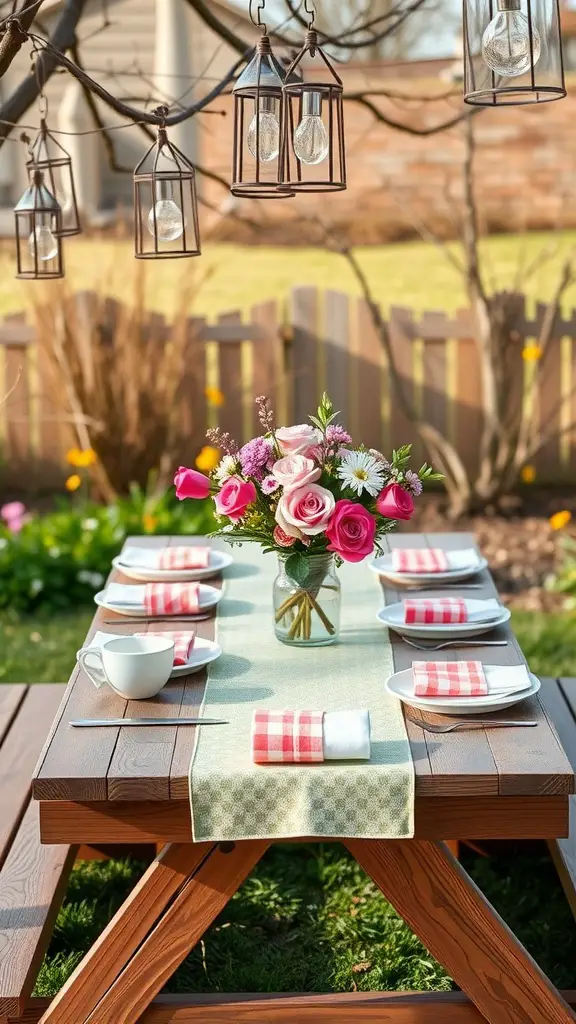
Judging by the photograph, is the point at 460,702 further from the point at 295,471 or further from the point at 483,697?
the point at 295,471

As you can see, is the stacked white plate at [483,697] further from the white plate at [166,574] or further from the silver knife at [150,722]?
the white plate at [166,574]

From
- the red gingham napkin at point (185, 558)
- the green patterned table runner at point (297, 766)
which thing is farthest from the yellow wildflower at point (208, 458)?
the green patterned table runner at point (297, 766)

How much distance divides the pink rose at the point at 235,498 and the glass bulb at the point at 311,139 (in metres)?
0.67

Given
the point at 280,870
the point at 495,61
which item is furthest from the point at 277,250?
the point at 495,61

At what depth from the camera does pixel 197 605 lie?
3.04 meters

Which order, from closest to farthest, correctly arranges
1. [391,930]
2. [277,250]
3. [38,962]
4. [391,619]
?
[38,962]
[391,619]
[391,930]
[277,250]

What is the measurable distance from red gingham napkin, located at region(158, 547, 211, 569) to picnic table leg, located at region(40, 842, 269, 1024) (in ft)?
3.97

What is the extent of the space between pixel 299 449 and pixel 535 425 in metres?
3.88

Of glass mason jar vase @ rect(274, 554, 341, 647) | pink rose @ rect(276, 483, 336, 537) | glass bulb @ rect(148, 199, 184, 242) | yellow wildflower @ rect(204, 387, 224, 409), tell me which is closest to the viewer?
pink rose @ rect(276, 483, 336, 537)

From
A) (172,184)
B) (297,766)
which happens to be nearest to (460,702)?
(297,766)

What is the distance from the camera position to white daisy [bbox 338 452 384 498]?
2.61 meters

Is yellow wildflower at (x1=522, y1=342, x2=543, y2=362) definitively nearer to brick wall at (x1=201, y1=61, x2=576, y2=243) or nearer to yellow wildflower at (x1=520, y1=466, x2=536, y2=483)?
yellow wildflower at (x1=520, y1=466, x2=536, y2=483)

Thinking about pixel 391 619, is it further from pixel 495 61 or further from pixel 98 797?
pixel 495 61

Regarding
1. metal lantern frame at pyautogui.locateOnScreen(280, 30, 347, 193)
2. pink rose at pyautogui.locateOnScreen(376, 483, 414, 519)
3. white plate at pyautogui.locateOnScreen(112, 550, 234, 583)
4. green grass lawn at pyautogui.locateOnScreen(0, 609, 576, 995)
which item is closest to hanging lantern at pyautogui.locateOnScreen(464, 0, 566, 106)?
metal lantern frame at pyautogui.locateOnScreen(280, 30, 347, 193)
